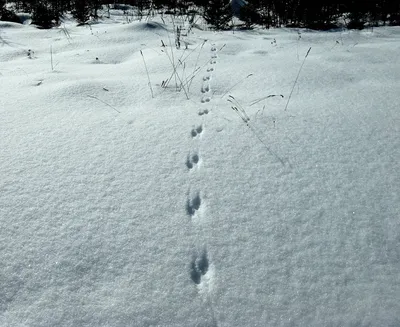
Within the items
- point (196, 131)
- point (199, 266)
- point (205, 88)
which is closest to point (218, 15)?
point (205, 88)

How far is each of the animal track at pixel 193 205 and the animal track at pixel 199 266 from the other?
7.4 inches

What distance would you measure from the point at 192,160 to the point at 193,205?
29 cm

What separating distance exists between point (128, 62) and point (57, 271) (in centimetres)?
241

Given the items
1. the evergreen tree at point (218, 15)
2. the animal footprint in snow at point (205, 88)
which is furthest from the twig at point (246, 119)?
the evergreen tree at point (218, 15)

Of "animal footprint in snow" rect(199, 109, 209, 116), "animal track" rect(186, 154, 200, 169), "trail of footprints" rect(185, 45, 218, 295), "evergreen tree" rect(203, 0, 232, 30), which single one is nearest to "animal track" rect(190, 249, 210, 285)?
"trail of footprints" rect(185, 45, 218, 295)

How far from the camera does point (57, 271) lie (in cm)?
96

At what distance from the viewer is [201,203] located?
4.00ft

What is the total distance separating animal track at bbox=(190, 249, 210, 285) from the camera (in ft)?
3.13

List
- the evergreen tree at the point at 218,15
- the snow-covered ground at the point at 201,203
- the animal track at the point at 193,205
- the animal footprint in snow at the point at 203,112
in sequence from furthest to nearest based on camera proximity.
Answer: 1. the evergreen tree at the point at 218,15
2. the animal footprint in snow at the point at 203,112
3. the animal track at the point at 193,205
4. the snow-covered ground at the point at 201,203

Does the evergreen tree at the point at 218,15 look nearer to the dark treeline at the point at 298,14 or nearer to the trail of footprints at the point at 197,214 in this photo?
the dark treeline at the point at 298,14

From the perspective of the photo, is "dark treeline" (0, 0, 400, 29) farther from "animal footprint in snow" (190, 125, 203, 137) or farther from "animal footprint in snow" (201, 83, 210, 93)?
"animal footprint in snow" (190, 125, 203, 137)

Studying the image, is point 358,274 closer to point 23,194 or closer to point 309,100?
point 23,194

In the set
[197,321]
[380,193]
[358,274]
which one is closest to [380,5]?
[380,193]

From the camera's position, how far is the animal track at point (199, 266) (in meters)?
0.95
